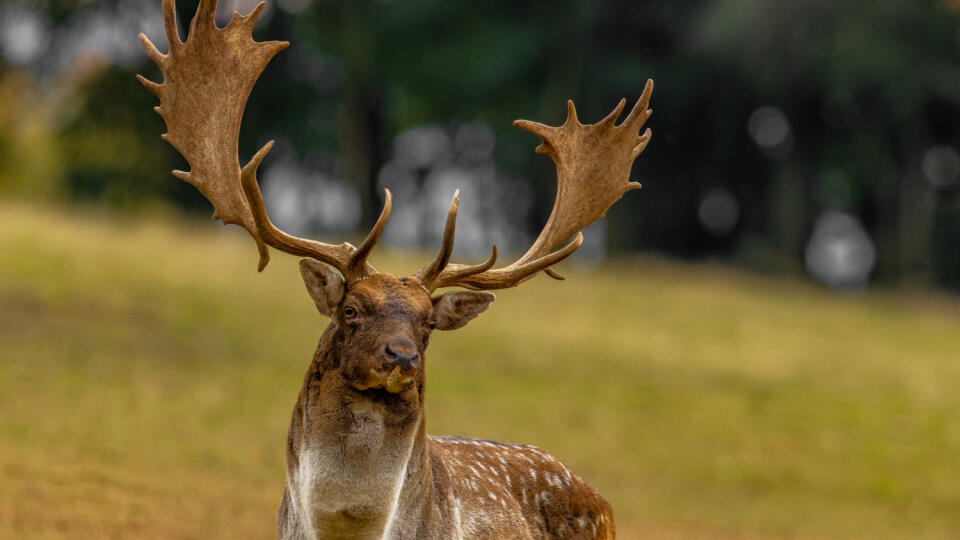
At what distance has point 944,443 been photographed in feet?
60.7

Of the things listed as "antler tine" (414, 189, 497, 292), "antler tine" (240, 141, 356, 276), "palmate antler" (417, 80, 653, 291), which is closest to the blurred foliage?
"palmate antler" (417, 80, 653, 291)

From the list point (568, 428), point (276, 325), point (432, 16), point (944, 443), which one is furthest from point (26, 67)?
point (944, 443)

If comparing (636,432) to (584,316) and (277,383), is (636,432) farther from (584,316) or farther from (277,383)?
(584,316)

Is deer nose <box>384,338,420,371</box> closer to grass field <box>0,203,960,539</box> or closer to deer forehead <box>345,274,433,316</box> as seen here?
deer forehead <box>345,274,433,316</box>

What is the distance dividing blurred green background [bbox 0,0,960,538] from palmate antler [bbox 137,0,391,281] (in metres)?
4.14

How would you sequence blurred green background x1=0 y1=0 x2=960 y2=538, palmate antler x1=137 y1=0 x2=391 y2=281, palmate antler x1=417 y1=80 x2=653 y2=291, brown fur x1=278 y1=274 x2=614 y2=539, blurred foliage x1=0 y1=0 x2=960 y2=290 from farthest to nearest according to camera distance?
1. blurred foliage x1=0 y1=0 x2=960 y2=290
2. blurred green background x1=0 y1=0 x2=960 y2=538
3. palmate antler x1=417 y1=80 x2=653 y2=291
4. palmate antler x1=137 y1=0 x2=391 y2=281
5. brown fur x1=278 y1=274 x2=614 y2=539

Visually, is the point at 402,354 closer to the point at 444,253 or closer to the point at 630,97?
the point at 444,253

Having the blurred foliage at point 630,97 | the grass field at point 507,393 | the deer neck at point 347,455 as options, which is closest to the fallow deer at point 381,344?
the deer neck at point 347,455

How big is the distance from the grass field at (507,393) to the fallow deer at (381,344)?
4109 mm

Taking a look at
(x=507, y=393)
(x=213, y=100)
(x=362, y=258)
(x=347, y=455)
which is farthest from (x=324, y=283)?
(x=507, y=393)

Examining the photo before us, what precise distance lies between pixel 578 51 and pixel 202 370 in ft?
68.8

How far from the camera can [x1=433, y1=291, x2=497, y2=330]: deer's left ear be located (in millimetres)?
6141

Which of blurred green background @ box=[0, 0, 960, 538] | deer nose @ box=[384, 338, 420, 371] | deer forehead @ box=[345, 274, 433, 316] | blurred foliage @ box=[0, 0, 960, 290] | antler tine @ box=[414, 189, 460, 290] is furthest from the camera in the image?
blurred foliage @ box=[0, 0, 960, 290]

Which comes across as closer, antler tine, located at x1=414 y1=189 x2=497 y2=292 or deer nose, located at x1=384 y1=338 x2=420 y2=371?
deer nose, located at x1=384 y1=338 x2=420 y2=371
